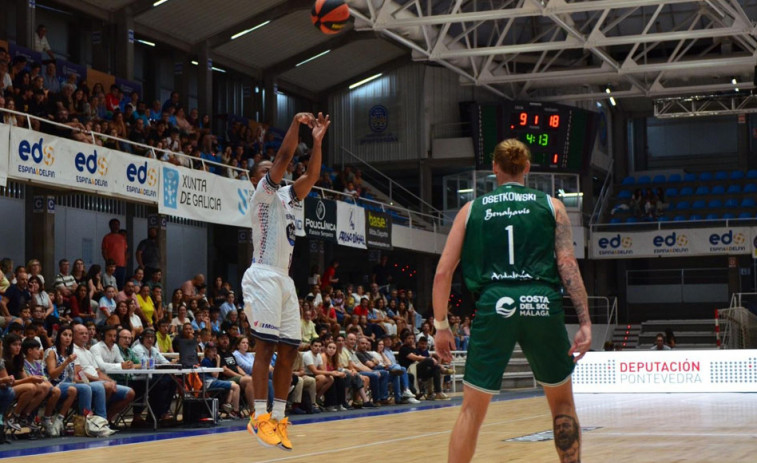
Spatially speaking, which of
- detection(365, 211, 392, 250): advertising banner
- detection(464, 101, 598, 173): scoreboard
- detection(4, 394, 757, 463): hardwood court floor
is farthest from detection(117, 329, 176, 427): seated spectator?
detection(464, 101, 598, 173): scoreboard

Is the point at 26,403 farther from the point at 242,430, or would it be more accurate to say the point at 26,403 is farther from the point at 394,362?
the point at 394,362

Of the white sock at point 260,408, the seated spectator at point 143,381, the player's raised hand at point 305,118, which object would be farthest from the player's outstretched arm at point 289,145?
the seated spectator at point 143,381

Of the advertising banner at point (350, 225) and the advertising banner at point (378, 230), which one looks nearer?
the advertising banner at point (350, 225)

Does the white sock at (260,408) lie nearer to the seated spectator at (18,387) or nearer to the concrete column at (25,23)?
the seated spectator at (18,387)

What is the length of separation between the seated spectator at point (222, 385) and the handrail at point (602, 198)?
22.6 metres

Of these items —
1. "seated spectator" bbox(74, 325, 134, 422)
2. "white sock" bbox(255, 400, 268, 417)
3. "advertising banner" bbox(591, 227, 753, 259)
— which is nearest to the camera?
"white sock" bbox(255, 400, 268, 417)

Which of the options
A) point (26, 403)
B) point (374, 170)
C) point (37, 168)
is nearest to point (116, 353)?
point (26, 403)

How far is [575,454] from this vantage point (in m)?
4.73

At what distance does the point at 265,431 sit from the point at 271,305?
2.70ft

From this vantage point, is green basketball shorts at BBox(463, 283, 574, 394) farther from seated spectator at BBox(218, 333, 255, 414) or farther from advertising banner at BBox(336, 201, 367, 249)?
advertising banner at BBox(336, 201, 367, 249)

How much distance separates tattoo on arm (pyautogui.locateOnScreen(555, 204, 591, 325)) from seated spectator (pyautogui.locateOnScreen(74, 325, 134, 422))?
7806mm

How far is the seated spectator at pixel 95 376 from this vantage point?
11445 millimetres

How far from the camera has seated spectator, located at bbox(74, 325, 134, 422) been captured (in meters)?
11.4

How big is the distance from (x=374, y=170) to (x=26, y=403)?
22.3 m
